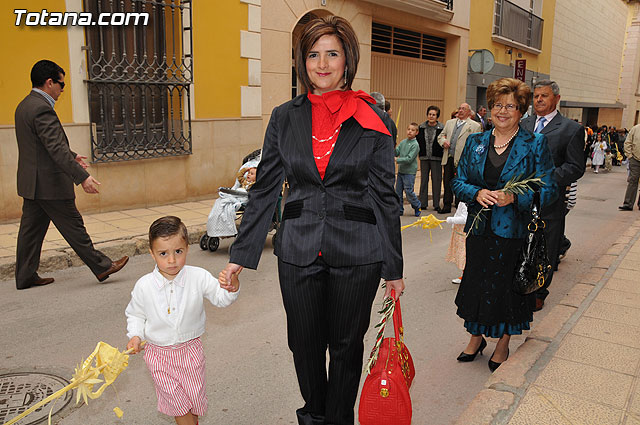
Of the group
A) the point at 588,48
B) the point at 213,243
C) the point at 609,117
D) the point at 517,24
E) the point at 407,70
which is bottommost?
the point at 213,243

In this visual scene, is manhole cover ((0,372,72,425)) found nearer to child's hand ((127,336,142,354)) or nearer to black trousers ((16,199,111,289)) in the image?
child's hand ((127,336,142,354))

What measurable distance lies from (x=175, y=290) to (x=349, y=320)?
2.83 ft

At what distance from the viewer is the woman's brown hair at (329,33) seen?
8.53ft

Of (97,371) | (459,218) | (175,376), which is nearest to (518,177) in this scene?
(459,218)

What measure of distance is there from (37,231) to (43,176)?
0.57m

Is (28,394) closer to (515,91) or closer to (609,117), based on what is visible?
(515,91)

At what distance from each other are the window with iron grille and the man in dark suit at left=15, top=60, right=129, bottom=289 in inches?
440

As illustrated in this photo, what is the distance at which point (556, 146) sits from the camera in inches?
208

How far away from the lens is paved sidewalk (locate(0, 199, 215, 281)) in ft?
21.2

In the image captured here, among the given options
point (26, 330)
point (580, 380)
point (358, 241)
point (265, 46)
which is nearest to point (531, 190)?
point (580, 380)

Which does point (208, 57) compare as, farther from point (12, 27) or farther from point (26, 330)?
point (26, 330)

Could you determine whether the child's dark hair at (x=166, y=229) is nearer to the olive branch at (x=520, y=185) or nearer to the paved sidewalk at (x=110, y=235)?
the olive branch at (x=520, y=185)

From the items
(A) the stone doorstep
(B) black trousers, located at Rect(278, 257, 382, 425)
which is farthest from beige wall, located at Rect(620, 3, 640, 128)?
(B) black trousers, located at Rect(278, 257, 382, 425)

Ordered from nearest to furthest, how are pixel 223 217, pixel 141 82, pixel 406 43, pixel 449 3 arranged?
pixel 223 217
pixel 141 82
pixel 406 43
pixel 449 3
